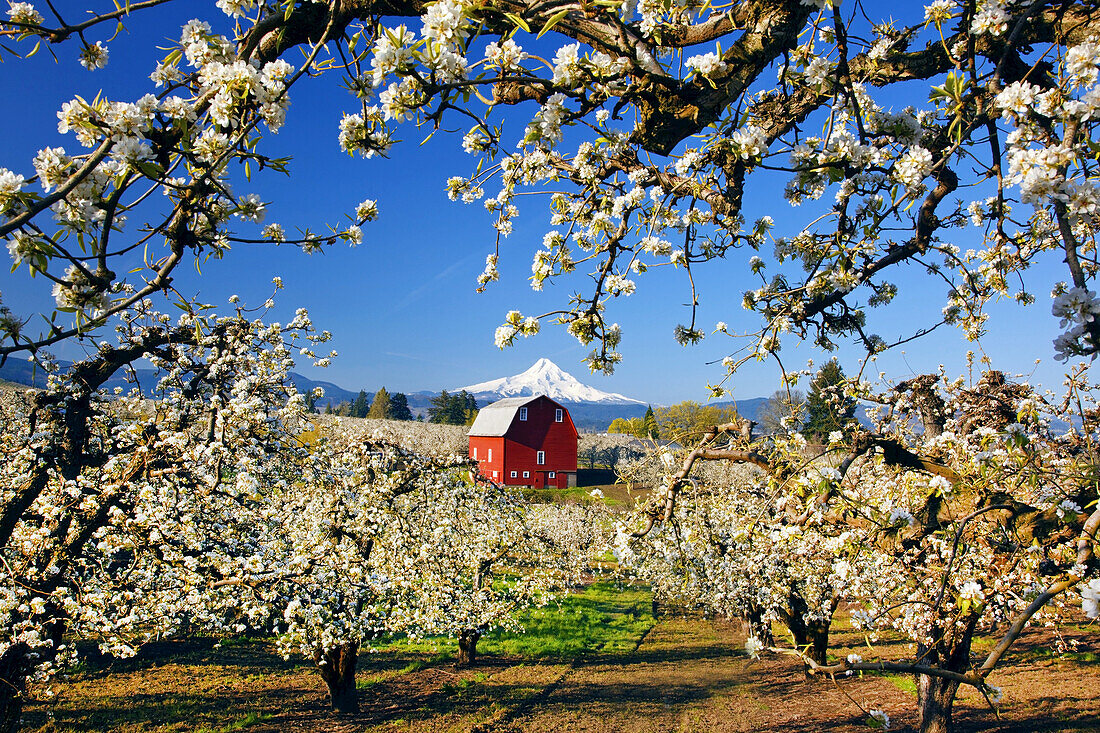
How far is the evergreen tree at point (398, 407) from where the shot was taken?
234ft

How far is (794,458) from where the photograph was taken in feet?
14.2

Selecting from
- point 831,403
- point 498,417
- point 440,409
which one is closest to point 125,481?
point 831,403

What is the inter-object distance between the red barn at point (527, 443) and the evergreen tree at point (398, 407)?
26898 millimetres

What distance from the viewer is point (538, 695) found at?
35.5 feet

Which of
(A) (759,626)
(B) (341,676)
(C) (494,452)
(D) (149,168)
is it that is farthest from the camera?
(C) (494,452)

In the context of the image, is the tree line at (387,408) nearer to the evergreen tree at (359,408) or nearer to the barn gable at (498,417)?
the evergreen tree at (359,408)

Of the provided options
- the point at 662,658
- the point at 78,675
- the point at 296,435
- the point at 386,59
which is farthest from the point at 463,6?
the point at 662,658

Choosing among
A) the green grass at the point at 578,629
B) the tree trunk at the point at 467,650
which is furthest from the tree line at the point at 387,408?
the tree trunk at the point at 467,650

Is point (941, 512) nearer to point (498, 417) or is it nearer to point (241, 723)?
point (241, 723)

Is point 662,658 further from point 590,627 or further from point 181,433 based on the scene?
point 181,433

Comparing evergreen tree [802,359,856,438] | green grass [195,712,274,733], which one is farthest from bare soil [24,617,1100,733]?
evergreen tree [802,359,856,438]

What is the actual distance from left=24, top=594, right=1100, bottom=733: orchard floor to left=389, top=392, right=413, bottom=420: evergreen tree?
59780mm

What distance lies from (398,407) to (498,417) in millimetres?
30451

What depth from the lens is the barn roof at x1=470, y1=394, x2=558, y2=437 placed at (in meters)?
44.8
